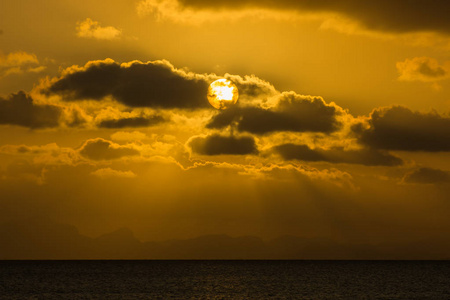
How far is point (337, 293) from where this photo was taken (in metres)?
121

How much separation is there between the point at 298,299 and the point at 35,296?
5174 centimetres

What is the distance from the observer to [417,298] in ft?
375

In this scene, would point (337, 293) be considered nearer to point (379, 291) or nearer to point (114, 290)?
point (379, 291)

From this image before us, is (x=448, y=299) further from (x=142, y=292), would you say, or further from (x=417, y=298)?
(x=142, y=292)

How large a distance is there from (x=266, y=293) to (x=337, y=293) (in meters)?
15.0

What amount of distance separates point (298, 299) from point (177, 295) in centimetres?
2449

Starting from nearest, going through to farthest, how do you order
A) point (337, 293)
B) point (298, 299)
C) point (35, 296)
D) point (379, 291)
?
1. point (298, 299)
2. point (35, 296)
3. point (337, 293)
4. point (379, 291)

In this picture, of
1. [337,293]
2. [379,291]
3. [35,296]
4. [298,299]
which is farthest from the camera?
[379,291]

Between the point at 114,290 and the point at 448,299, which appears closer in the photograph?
the point at 448,299

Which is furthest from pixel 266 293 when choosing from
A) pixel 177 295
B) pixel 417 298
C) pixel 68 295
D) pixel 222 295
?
pixel 68 295

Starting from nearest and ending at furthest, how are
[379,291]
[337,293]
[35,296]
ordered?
[35,296] → [337,293] → [379,291]

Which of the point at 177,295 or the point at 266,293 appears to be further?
the point at 266,293

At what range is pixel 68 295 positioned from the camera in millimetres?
114875

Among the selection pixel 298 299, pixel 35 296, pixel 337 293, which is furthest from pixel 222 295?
pixel 35 296
